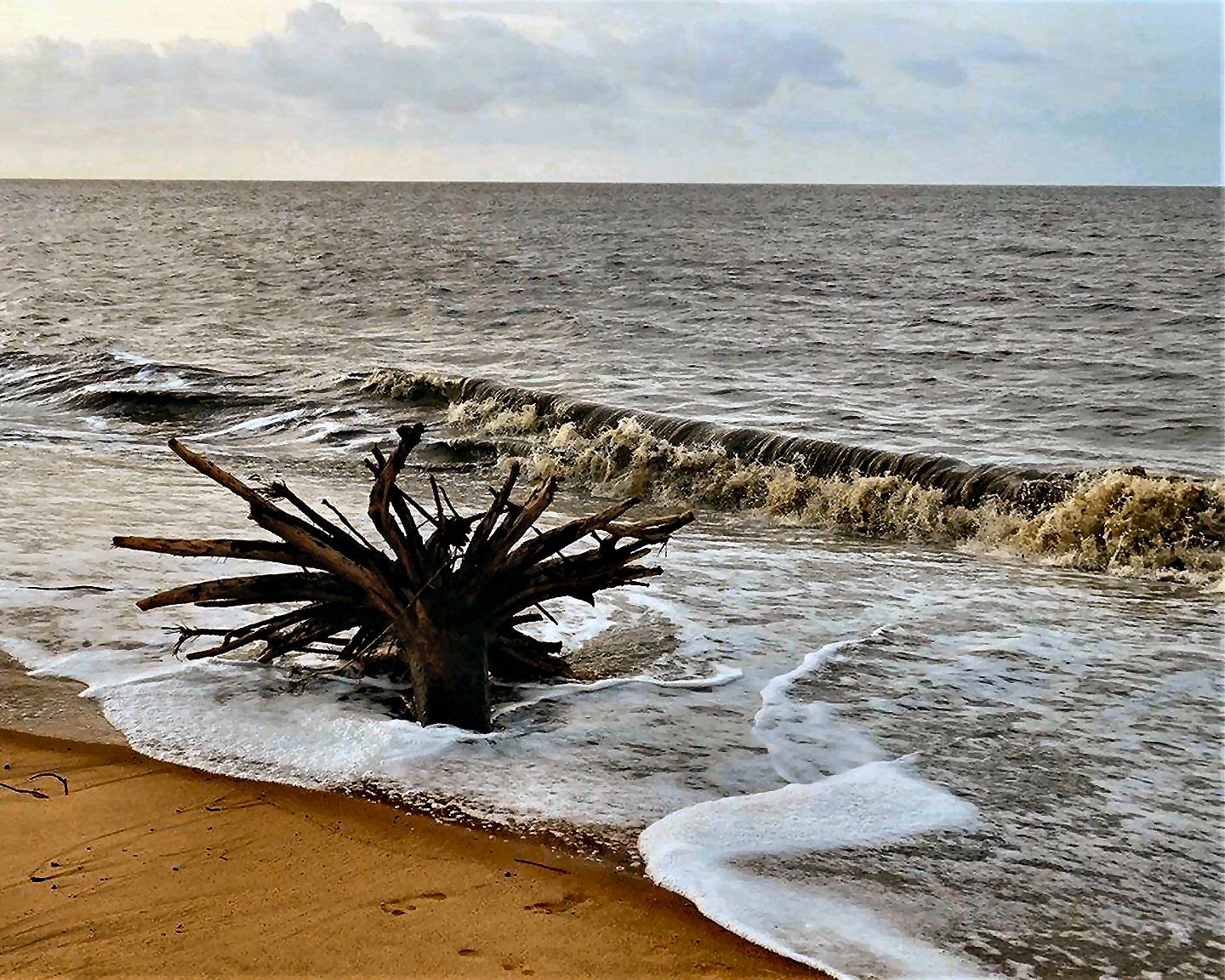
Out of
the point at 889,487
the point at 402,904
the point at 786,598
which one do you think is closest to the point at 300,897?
the point at 402,904

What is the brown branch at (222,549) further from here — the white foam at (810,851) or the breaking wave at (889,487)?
the breaking wave at (889,487)

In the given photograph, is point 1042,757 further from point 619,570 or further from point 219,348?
point 219,348

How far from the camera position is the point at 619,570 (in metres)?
4.90

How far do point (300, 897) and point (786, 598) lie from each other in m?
4.29

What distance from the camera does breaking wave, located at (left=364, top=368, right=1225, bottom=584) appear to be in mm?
9273

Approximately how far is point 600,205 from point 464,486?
9594 cm

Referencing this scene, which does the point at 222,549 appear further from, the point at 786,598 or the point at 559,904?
the point at 786,598

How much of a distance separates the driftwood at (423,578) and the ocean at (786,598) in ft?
0.80

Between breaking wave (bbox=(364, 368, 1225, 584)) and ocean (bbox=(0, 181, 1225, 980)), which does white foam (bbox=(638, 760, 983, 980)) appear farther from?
breaking wave (bbox=(364, 368, 1225, 584))

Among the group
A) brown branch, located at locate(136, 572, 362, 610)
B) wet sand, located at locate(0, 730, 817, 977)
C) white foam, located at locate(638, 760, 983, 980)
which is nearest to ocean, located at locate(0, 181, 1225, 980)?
white foam, located at locate(638, 760, 983, 980)

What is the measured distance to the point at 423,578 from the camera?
4.68 metres

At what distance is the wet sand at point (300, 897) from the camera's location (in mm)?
2988

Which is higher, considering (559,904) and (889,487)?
(889,487)

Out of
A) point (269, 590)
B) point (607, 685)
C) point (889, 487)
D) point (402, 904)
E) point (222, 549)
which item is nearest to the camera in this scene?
point (402, 904)
